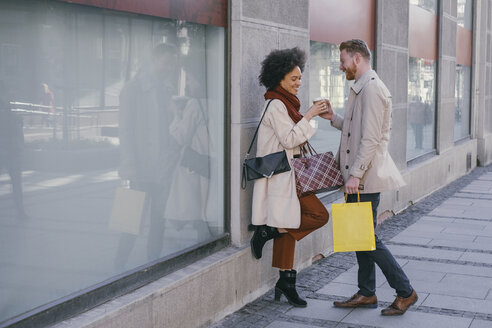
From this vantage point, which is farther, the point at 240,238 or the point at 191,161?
the point at 240,238

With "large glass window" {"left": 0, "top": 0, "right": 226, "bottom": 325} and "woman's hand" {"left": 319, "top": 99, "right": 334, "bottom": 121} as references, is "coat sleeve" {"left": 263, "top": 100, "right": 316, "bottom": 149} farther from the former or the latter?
"large glass window" {"left": 0, "top": 0, "right": 226, "bottom": 325}

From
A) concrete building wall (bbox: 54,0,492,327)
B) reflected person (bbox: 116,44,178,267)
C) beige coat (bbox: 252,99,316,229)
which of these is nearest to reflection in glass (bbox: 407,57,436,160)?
concrete building wall (bbox: 54,0,492,327)

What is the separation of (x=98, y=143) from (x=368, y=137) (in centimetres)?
184

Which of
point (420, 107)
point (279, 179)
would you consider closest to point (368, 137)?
point (279, 179)

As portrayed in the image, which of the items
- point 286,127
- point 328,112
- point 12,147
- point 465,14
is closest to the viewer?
point 12,147

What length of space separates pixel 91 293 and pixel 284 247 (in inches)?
69.7

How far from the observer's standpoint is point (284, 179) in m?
5.22

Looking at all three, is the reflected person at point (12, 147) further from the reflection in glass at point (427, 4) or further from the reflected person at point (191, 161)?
the reflection in glass at point (427, 4)

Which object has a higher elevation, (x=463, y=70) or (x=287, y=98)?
(x=463, y=70)

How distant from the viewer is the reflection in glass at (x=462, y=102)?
562 inches

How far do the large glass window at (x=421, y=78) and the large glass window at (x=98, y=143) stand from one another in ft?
19.2

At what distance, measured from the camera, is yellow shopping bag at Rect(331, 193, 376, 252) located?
16.8ft

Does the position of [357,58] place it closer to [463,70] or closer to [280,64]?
[280,64]

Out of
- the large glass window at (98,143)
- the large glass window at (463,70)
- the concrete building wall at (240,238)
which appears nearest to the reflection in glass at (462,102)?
the large glass window at (463,70)
